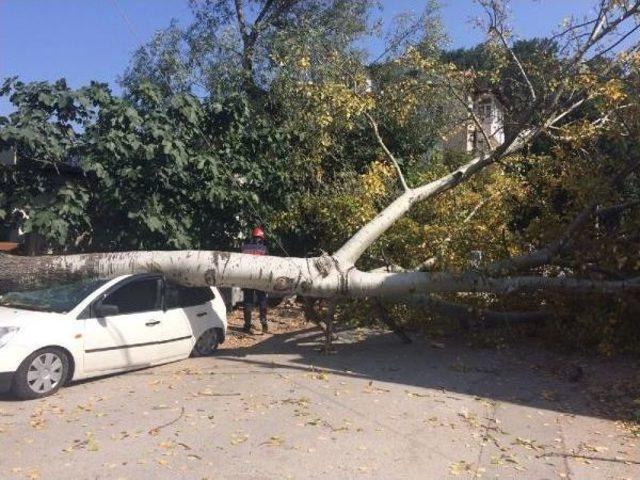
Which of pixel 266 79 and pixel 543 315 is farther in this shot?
pixel 266 79

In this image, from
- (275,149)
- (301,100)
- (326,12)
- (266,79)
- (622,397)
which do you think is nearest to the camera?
(622,397)

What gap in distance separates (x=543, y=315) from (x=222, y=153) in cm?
609

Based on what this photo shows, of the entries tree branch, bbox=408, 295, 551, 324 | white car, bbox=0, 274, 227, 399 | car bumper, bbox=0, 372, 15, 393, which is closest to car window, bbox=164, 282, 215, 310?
white car, bbox=0, 274, 227, 399

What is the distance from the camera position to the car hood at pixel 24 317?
23.5ft

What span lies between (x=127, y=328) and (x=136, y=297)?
19.4 inches

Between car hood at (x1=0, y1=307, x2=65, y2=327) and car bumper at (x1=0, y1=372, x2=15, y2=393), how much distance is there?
524 mm

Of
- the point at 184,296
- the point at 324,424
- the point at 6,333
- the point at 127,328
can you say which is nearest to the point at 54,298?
the point at 127,328

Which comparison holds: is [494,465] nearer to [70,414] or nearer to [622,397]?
[622,397]

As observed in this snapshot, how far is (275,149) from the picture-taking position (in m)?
13.0

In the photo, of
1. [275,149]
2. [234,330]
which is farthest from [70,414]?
[275,149]

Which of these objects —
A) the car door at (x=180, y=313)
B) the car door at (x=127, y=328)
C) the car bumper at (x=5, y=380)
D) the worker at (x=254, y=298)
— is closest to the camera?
the car bumper at (x=5, y=380)

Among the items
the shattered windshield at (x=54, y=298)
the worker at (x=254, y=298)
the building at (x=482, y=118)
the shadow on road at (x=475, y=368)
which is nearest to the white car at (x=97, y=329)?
the shattered windshield at (x=54, y=298)

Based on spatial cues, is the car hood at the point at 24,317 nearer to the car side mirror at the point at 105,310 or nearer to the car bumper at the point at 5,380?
the car side mirror at the point at 105,310

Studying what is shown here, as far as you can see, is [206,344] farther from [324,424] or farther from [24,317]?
[324,424]
